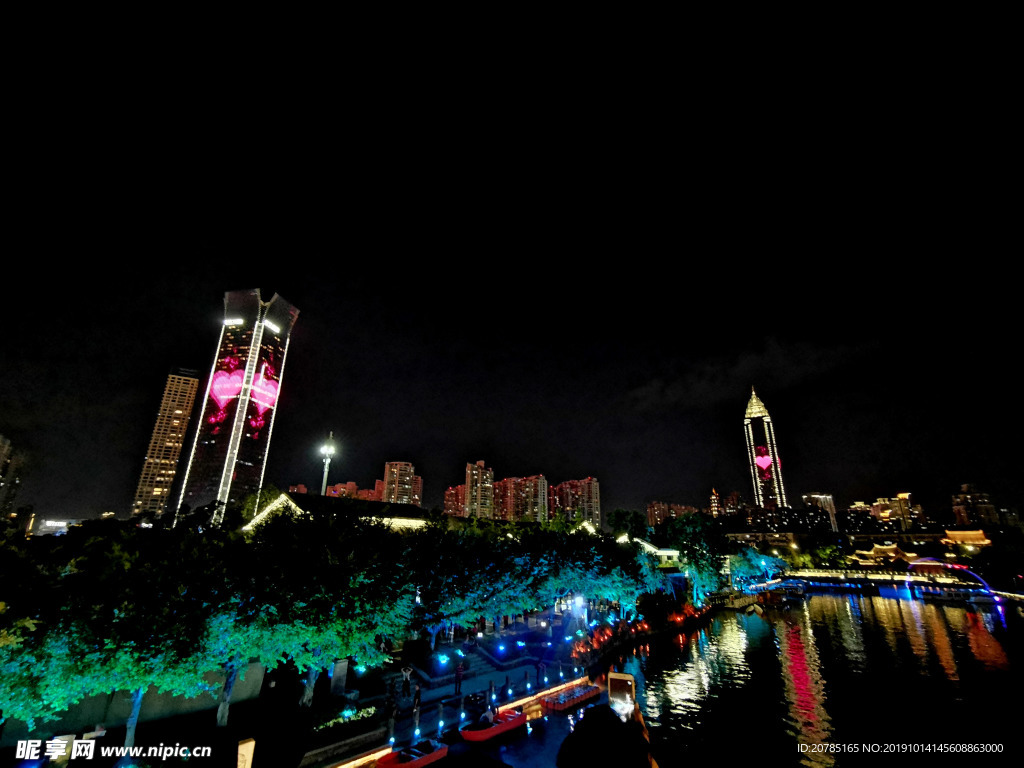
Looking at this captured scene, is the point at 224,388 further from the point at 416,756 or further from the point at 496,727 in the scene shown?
the point at 416,756

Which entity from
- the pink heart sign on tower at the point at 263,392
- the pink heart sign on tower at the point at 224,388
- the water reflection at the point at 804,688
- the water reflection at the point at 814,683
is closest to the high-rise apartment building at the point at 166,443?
the pink heart sign on tower at the point at 224,388

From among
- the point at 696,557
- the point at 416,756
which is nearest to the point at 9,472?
the point at 696,557

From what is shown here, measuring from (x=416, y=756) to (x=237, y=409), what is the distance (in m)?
129

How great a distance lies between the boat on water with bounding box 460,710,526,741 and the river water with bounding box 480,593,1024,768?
581mm

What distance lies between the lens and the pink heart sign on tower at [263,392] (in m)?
129

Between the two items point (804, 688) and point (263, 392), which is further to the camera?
point (263, 392)

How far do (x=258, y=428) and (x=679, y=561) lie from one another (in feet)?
379

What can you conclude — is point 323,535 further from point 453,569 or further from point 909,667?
point 909,667

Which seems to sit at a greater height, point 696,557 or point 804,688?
point 696,557

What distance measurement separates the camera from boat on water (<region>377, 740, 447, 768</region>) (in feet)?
54.6

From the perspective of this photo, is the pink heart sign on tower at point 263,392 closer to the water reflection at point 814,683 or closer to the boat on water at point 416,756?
the water reflection at point 814,683

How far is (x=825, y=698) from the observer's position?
28906 millimetres

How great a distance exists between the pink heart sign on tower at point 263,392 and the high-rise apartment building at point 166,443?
60.7 meters

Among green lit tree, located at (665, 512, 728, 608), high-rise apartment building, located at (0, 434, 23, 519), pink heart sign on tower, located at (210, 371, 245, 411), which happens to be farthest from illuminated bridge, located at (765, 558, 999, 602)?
high-rise apartment building, located at (0, 434, 23, 519)
